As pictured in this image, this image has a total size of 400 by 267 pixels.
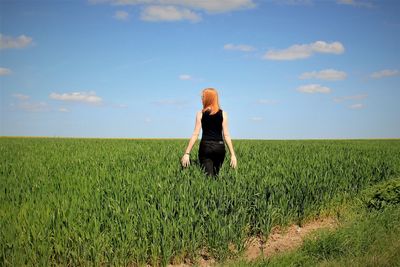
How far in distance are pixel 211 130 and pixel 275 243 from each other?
2.26 m

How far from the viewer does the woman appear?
7.05 metres

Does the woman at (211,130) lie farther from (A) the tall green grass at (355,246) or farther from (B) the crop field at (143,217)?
(A) the tall green grass at (355,246)

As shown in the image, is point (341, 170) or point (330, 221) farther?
point (341, 170)

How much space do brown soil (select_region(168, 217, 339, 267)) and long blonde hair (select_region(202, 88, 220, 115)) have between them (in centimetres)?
236

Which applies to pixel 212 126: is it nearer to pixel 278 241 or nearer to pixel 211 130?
pixel 211 130

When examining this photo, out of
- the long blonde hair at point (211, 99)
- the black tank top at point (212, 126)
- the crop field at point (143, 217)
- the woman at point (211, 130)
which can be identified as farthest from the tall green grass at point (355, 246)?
the long blonde hair at point (211, 99)

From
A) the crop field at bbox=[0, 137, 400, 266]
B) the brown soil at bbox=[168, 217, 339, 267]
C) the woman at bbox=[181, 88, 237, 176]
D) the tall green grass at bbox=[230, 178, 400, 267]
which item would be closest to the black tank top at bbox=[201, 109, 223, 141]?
the woman at bbox=[181, 88, 237, 176]

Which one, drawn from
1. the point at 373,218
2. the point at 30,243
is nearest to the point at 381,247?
the point at 373,218

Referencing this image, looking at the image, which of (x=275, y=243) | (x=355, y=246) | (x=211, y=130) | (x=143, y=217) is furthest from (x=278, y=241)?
(x=143, y=217)

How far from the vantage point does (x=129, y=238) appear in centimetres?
493

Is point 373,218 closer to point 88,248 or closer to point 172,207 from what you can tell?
point 172,207

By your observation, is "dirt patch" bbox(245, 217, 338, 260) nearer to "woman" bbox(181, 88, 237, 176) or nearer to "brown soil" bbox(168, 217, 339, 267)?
"brown soil" bbox(168, 217, 339, 267)

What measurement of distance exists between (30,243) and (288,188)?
4.60 m

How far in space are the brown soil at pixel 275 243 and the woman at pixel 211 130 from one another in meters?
1.53
